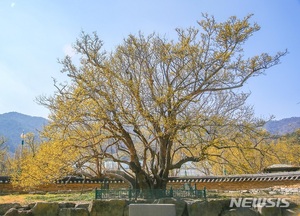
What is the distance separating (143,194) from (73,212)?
2.86 meters

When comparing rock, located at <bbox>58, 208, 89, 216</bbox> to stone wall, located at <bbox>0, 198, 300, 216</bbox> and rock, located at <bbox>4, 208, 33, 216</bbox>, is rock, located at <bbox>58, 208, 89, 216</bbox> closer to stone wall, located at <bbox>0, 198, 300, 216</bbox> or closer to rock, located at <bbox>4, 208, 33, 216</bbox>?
stone wall, located at <bbox>0, 198, 300, 216</bbox>

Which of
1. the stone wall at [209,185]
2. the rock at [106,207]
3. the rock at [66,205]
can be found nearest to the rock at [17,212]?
the rock at [66,205]

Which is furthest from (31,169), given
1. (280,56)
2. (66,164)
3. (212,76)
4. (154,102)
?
(280,56)

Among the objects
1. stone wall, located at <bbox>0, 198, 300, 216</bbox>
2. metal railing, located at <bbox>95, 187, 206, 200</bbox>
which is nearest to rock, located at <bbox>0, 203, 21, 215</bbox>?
stone wall, located at <bbox>0, 198, 300, 216</bbox>

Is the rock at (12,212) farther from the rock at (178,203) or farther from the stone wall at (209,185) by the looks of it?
the stone wall at (209,185)

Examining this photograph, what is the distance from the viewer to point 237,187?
20.9m

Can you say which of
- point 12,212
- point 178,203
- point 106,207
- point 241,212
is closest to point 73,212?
point 106,207

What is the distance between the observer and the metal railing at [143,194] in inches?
505

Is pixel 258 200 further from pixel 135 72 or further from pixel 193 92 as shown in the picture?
pixel 135 72

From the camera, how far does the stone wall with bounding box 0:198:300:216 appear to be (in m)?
12.3

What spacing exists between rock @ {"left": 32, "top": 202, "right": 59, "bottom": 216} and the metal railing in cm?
166

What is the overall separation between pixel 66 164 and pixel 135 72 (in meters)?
5.35

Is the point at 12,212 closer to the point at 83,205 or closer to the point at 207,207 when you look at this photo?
the point at 83,205

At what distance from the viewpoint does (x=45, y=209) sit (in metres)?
12.4
